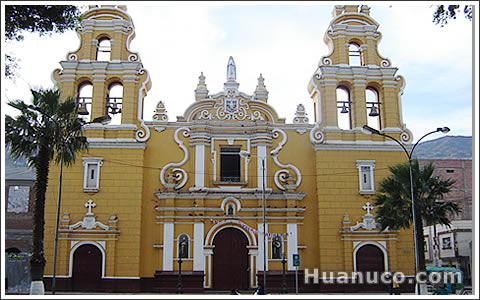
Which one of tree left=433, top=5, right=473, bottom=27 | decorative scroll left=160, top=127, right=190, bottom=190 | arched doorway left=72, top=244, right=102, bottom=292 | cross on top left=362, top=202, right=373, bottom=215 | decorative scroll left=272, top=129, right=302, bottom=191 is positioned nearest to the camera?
tree left=433, top=5, right=473, bottom=27

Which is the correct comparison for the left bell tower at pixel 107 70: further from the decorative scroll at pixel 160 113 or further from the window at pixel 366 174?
the window at pixel 366 174

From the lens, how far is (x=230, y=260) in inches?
1124

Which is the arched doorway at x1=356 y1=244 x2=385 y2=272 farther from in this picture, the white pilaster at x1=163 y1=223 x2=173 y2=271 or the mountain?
the mountain

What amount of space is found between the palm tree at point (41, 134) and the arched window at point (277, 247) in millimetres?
11884

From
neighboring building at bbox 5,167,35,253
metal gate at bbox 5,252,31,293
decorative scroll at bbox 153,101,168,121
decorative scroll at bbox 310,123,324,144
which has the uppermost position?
decorative scroll at bbox 153,101,168,121

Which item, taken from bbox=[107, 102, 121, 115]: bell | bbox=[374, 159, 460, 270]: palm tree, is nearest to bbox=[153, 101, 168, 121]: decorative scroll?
bbox=[107, 102, 121, 115]: bell

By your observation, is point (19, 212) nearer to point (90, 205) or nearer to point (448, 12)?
point (90, 205)

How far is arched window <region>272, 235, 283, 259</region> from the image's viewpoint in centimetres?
2850

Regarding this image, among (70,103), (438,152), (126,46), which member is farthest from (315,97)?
(438,152)

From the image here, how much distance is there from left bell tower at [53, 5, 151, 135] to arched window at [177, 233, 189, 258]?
664 cm

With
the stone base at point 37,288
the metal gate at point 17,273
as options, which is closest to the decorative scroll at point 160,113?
the metal gate at point 17,273

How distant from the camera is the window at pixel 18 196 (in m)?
31.4

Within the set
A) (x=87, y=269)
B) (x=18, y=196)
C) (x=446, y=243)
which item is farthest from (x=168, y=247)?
(x=446, y=243)

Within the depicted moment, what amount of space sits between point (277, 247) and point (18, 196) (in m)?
15.7
